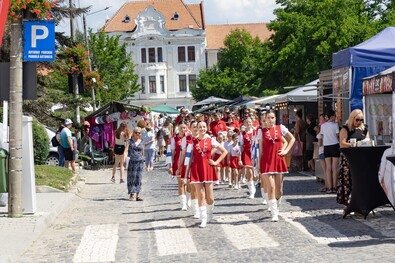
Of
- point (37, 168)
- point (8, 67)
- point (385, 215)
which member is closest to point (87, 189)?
point (37, 168)

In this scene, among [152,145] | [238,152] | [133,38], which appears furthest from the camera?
[133,38]

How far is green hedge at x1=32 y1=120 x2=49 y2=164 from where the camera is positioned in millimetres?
26984

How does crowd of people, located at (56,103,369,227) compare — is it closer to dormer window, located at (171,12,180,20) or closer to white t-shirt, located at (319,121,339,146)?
white t-shirt, located at (319,121,339,146)

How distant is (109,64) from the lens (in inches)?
2467

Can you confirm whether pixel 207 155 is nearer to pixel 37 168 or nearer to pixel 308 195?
pixel 308 195

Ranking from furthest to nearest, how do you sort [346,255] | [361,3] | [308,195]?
1. [361,3]
2. [308,195]
3. [346,255]

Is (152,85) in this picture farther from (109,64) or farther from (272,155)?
(272,155)

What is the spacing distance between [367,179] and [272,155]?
1657 millimetres

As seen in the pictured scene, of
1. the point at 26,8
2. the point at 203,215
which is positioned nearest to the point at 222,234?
the point at 203,215

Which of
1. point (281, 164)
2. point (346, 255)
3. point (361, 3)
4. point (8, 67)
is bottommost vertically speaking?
point (346, 255)

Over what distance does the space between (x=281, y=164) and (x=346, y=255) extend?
4.38 meters

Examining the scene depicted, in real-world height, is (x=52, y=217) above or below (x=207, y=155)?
below

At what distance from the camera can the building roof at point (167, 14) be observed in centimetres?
10138

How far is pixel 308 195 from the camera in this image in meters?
18.1
